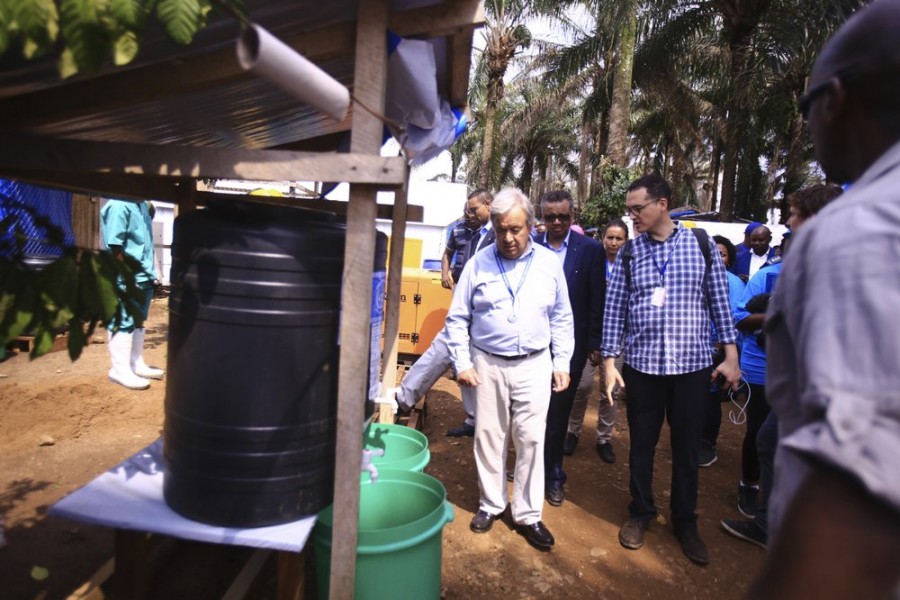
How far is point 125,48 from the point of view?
1107 millimetres

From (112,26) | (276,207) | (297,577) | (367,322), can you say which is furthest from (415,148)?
(297,577)

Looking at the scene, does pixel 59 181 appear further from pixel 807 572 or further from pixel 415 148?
pixel 807 572

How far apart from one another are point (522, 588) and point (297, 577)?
4.99 ft

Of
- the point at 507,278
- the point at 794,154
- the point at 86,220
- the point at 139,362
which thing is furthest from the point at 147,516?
the point at 794,154

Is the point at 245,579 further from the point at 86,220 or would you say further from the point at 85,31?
the point at 86,220

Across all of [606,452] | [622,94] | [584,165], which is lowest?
[606,452]

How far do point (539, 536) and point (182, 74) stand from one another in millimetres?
3034

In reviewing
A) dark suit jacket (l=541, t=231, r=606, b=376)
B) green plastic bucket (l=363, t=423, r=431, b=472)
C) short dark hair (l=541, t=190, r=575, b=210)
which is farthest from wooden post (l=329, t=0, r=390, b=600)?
short dark hair (l=541, t=190, r=575, b=210)

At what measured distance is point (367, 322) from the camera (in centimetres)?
172

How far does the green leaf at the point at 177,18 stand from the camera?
3.60 ft

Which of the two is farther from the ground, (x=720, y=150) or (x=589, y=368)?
(x=720, y=150)

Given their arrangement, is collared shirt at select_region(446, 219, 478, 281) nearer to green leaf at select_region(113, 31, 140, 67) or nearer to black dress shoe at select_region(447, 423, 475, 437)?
black dress shoe at select_region(447, 423, 475, 437)

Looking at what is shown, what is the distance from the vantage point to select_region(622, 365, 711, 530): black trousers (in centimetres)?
320

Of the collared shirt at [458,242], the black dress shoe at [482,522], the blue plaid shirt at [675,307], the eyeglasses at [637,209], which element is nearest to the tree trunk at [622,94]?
the collared shirt at [458,242]
